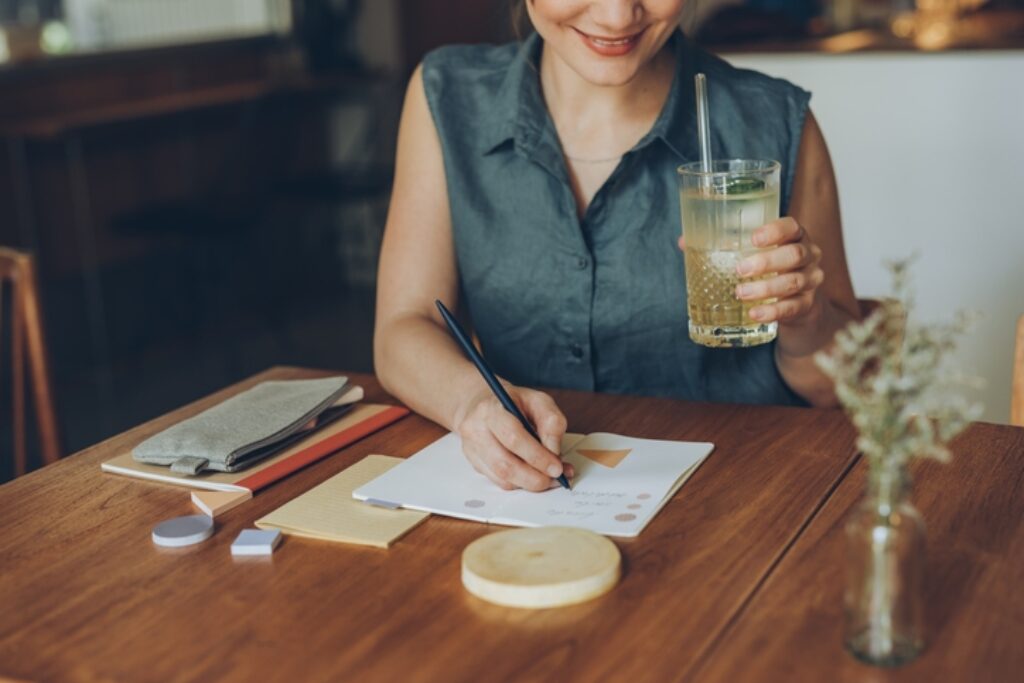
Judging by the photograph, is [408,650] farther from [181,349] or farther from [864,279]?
[181,349]

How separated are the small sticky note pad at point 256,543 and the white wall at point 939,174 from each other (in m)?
2.32

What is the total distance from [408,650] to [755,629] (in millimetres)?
266

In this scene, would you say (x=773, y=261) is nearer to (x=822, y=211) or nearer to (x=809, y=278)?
Answer: (x=809, y=278)

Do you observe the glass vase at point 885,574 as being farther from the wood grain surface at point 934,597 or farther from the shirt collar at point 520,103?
the shirt collar at point 520,103

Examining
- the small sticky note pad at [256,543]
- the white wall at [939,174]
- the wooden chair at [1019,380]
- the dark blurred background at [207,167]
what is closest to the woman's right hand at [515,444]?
the small sticky note pad at [256,543]

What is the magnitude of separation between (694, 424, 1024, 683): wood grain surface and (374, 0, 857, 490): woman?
0.46 meters

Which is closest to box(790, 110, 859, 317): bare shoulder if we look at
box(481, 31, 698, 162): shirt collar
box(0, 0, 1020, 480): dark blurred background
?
box(481, 31, 698, 162): shirt collar

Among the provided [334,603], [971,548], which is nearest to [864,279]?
[971,548]

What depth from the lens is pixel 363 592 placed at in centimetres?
104

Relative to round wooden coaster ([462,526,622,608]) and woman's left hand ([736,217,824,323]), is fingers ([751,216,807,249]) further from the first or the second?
round wooden coaster ([462,526,622,608])

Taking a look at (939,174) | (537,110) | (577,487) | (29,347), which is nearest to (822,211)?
(537,110)

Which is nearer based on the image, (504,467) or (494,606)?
(494,606)

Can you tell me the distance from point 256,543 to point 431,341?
1.72 feet

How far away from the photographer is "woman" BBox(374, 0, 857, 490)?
1735 mm
